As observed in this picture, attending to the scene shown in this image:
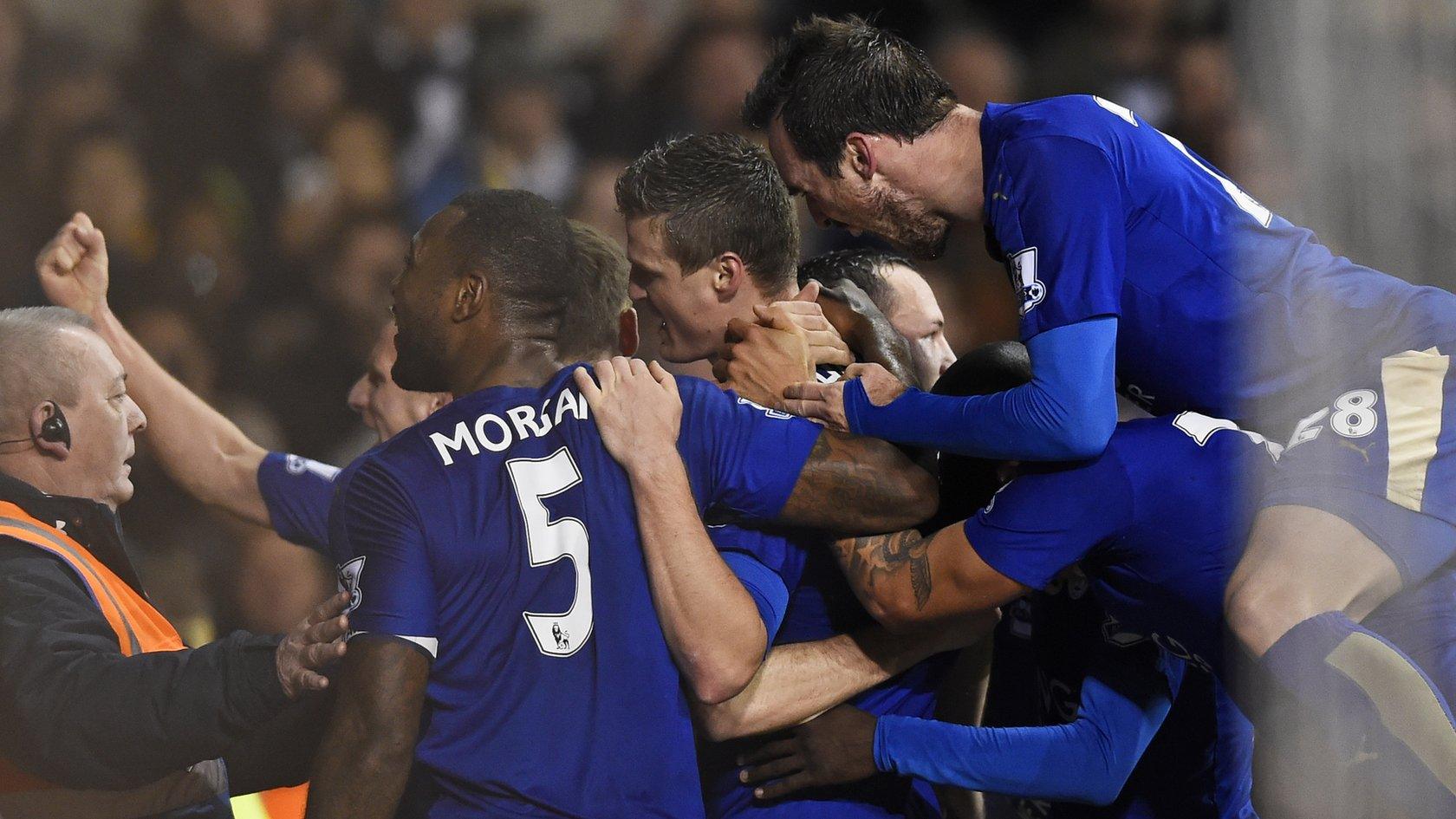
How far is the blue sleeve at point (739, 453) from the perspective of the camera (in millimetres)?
2064

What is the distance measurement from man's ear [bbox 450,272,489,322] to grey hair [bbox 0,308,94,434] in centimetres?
88

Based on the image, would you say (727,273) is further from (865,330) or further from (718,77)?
(718,77)

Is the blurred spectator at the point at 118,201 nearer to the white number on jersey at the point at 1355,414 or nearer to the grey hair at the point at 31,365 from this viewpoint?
the grey hair at the point at 31,365

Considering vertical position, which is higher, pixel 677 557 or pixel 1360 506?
pixel 677 557

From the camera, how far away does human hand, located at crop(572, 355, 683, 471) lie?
1.98 meters

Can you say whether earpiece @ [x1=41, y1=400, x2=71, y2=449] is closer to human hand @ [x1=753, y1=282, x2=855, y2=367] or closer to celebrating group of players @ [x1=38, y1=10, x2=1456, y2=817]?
celebrating group of players @ [x1=38, y1=10, x2=1456, y2=817]

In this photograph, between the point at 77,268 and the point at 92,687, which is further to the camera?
the point at 77,268

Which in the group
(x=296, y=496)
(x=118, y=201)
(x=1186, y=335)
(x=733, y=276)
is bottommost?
(x=1186, y=335)

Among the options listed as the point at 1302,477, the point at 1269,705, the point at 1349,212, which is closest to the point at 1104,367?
the point at 1302,477

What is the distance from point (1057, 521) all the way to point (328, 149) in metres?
1.80

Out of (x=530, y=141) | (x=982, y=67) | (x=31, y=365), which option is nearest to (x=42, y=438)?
(x=31, y=365)

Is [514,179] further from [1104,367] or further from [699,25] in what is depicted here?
[1104,367]

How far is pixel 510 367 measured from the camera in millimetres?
2033

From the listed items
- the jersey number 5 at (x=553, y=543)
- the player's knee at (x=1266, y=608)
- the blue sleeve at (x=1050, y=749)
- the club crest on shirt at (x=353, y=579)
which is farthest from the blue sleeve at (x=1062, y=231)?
the club crest on shirt at (x=353, y=579)
